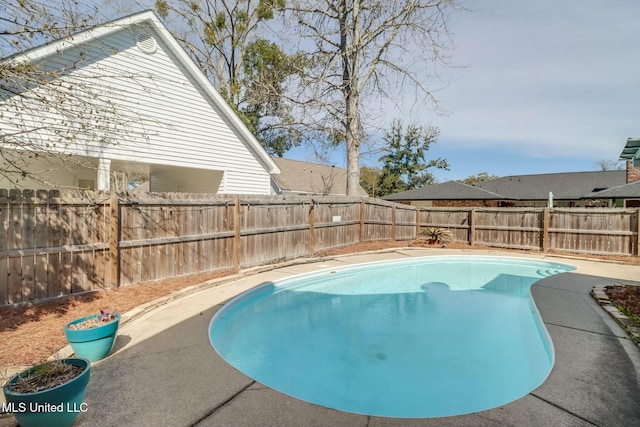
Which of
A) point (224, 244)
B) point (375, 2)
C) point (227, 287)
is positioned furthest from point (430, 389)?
point (375, 2)

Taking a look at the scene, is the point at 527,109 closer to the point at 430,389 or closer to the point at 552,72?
the point at 552,72

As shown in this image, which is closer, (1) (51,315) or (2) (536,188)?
(1) (51,315)

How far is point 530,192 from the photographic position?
86.6 ft

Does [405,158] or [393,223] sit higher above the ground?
[405,158]

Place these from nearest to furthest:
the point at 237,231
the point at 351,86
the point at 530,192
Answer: the point at 237,231, the point at 351,86, the point at 530,192

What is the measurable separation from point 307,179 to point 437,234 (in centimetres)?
1257

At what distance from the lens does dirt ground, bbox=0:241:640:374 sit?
3527 millimetres

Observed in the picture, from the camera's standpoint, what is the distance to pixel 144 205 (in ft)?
20.8

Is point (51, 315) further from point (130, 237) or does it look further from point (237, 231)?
point (237, 231)

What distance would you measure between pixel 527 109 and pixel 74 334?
75.7 feet

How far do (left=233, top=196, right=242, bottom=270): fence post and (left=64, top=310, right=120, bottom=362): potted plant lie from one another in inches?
175

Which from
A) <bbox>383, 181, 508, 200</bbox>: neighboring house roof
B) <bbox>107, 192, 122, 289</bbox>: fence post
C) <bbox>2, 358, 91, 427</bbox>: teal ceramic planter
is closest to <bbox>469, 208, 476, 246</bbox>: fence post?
<bbox>383, 181, 508, 200</bbox>: neighboring house roof

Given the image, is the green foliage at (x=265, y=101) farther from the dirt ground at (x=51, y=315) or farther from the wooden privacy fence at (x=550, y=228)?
the dirt ground at (x=51, y=315)

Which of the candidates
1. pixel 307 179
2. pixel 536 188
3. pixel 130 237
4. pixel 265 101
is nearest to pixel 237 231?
pixel 130 237
